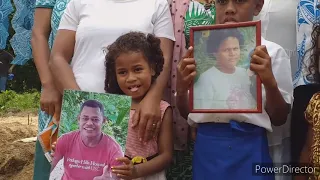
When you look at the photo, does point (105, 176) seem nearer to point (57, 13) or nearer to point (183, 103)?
point (183, 103)

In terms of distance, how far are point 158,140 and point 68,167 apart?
0.45 m

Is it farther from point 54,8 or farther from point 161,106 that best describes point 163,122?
point 54,8

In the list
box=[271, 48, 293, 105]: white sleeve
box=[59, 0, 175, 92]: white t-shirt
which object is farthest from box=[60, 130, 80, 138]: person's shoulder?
box=[271, 48, 293, 105]: white sleeve

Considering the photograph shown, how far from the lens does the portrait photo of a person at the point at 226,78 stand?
2.04 metres

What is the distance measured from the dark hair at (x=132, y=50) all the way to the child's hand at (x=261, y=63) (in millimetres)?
518

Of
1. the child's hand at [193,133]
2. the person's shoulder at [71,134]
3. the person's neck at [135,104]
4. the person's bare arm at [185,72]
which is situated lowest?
the child's hand at [193,133]

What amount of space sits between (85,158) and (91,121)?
0.51 ft

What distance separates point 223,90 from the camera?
2088mm

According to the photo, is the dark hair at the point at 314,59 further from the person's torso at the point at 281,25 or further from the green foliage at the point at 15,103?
the green foliage at the point at 15,103

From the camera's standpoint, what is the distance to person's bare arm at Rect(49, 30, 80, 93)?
2.36 meters

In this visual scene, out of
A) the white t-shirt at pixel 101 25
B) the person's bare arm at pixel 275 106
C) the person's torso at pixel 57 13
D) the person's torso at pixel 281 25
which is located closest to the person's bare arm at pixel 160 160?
the white t-shirt at pixel 101 25

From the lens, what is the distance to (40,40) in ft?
9.02

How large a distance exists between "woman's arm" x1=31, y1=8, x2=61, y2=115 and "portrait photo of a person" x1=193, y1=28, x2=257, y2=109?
0.79 metres

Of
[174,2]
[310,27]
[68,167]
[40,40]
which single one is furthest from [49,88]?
[310,27]
